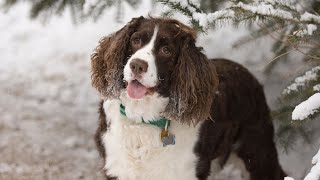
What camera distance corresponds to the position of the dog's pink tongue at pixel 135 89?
333cm

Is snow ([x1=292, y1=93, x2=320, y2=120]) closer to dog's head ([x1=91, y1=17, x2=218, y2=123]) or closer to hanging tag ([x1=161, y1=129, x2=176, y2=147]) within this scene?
dog's head ([x1=91, y1=17, x2=218, y2=123])

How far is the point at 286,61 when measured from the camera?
17.3ft

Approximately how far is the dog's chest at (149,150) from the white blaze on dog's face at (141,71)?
373 mm

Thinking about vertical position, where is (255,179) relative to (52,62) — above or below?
below

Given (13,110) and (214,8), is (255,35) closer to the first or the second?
(214,8)

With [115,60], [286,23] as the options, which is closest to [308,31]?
[286,23]

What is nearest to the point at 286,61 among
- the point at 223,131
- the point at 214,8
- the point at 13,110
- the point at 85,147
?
the point at 214,8

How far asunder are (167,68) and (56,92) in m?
2.33

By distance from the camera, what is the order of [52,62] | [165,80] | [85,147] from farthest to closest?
[52,62] → [85,147] → [165,80]

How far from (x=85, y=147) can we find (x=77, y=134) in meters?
0.17

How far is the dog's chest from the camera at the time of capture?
3672mm

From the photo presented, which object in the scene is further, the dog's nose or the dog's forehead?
the dog's forehead

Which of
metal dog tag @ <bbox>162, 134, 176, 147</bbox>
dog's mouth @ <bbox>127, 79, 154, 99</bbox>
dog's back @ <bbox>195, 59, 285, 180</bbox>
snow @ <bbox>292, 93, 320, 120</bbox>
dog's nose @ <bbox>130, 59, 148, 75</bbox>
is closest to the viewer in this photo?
snow @ <bbox>292, 93, 320, 120</bbox>

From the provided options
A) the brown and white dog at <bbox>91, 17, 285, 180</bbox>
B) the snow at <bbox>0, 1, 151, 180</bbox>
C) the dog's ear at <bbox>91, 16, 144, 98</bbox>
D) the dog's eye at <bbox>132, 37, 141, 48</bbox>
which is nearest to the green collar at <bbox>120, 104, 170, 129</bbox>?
the brown and white dog at <bbox>91, 17, 285, 180</bbox>
